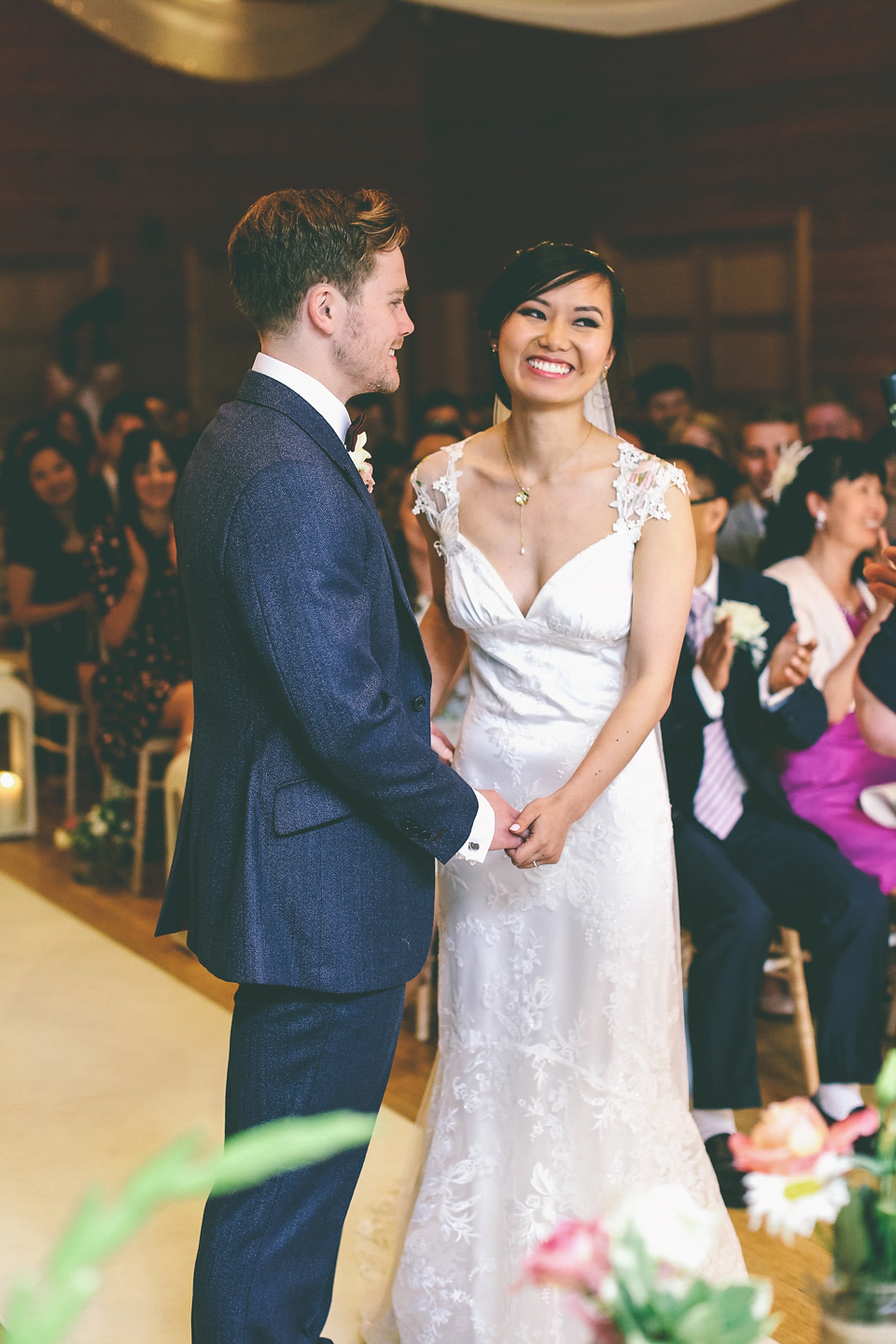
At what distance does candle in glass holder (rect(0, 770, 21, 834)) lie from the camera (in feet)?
19.1

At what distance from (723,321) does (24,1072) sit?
6544 millimetres

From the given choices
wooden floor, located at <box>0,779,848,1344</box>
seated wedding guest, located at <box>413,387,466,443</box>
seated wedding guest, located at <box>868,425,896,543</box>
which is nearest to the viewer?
wooden floor, located at <box>0,779,848,1344</box>

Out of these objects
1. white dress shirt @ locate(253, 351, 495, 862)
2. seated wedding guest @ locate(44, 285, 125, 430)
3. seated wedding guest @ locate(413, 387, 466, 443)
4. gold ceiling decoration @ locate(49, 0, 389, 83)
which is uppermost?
gold ceiling decoration @ locate(49, 0, 389, 83)

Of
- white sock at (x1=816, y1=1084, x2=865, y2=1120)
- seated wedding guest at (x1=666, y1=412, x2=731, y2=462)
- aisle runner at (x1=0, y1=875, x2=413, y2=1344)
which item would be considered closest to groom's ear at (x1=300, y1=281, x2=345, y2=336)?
aisle runner at (x1=0, y1=875, x2=413, y2=1344)

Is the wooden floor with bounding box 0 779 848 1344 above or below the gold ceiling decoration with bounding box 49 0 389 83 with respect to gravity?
below

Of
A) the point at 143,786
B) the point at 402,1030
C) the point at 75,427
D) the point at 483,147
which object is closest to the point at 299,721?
the point at 402,1030

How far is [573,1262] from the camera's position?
947 millimetres

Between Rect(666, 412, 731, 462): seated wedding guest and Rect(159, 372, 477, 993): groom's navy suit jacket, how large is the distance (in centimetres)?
347

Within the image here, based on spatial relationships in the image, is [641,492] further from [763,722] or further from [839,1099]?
[839,1099]

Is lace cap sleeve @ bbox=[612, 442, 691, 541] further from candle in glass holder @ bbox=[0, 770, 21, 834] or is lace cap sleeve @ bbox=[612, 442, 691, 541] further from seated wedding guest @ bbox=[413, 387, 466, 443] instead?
seated wedding guest @ bbox=[413, 387, 466, 443]

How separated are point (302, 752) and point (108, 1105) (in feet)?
6.38

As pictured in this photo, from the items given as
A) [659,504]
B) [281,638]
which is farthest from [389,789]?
[659,504]

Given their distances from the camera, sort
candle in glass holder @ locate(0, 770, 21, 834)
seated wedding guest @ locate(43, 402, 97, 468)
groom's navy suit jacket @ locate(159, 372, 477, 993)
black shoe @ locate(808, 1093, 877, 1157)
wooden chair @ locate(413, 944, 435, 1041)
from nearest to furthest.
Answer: groom's navy suit jacket @ locate(159, 372, 477, 993), black shoe @ locate(808, 1093, 877, 1157), wooden chair @ locate(413, 944, 435, 1041), candle in glass holder @ locate(0, 770, 21, 834), seated wedding guest @ locate(43, 402, 97, 468)

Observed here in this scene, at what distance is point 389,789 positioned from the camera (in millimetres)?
1846
